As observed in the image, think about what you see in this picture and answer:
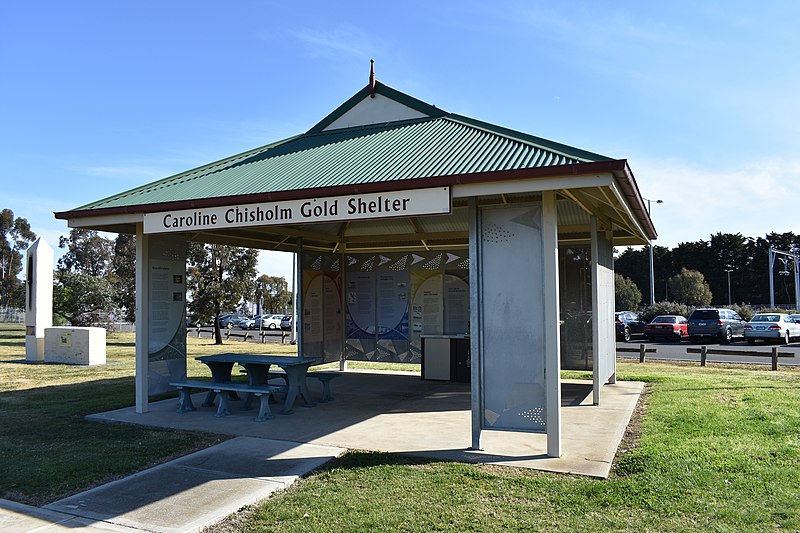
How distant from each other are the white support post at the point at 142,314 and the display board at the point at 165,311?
96 mm

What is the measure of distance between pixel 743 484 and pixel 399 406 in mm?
5674

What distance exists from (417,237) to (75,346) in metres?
11.4

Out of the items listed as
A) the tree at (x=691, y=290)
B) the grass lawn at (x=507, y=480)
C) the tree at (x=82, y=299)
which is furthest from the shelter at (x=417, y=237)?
the tree at (x=691, y=290)

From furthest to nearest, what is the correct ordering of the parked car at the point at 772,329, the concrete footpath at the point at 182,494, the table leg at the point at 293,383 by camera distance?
the parked car at the point at 772,329
the table leg at the point at 293,383
the concrete footpath at the point at 182,494

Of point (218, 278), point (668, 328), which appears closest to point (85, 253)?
point (218, 278)

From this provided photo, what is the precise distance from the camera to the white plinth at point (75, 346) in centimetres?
1850

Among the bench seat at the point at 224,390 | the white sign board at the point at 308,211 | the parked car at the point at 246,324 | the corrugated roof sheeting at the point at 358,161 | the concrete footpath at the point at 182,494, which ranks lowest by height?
the parked car at the point at 246,324

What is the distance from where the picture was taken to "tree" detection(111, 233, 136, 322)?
101 feet

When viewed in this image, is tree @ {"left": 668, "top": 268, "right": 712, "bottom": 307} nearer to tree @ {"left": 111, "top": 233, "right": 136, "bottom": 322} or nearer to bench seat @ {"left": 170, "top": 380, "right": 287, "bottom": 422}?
tree @ {"left": 111, "top": 233, "right": 136, "bottom": 322}

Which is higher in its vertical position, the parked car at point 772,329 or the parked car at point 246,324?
the parked car at point 772,329

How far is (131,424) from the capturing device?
9086mm

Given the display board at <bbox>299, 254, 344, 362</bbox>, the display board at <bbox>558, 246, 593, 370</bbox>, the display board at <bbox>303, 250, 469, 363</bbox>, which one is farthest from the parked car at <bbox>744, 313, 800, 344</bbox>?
the display board at <bbox>299, 254, 344, 362</bbox>

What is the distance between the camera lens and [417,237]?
14.2m

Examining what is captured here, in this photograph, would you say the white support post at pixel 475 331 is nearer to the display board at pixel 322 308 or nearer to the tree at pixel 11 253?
the display board at pixel 322 308
